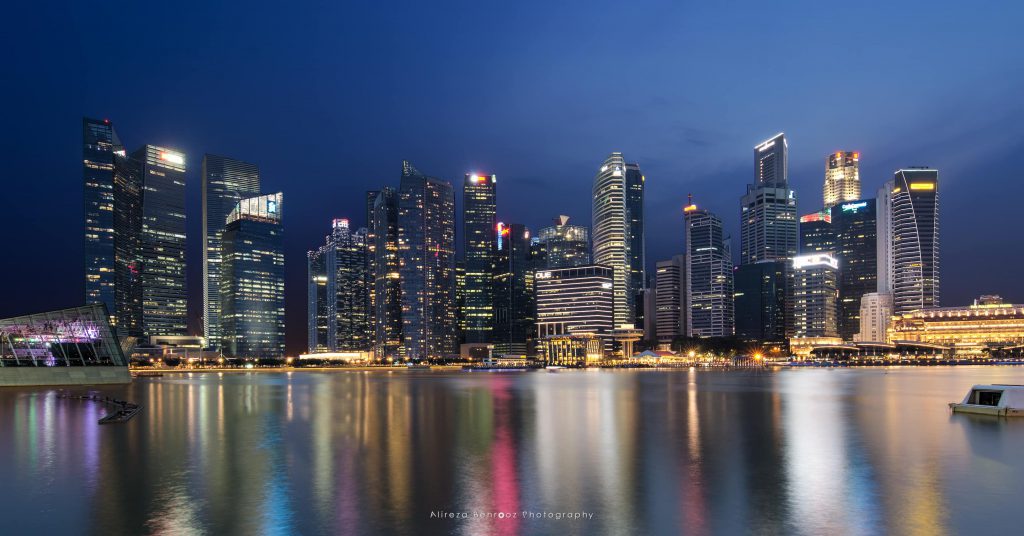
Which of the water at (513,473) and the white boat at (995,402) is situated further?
the white boat at (995,402)

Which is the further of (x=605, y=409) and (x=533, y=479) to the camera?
(x=605, y=409)

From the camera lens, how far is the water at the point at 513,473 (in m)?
19.3

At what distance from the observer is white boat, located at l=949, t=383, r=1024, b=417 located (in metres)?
46.1

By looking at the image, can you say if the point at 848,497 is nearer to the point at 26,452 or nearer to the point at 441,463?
the point at 441,463

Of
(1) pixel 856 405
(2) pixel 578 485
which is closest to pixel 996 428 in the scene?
(1) pixel 856 405

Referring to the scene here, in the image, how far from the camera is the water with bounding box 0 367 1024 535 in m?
19.3

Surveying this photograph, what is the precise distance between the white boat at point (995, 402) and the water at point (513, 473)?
5.03ft

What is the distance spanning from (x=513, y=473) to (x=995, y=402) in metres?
41.3

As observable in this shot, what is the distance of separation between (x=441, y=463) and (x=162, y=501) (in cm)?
1103

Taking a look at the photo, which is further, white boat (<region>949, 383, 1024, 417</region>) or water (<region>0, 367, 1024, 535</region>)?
white boat (<region>949, 383, 1024, 417</region>)

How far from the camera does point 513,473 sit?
1053 inches

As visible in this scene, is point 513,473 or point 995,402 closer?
point 513,473

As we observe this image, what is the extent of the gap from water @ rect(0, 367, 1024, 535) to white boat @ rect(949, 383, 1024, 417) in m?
1.53

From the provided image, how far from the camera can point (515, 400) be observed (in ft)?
226
